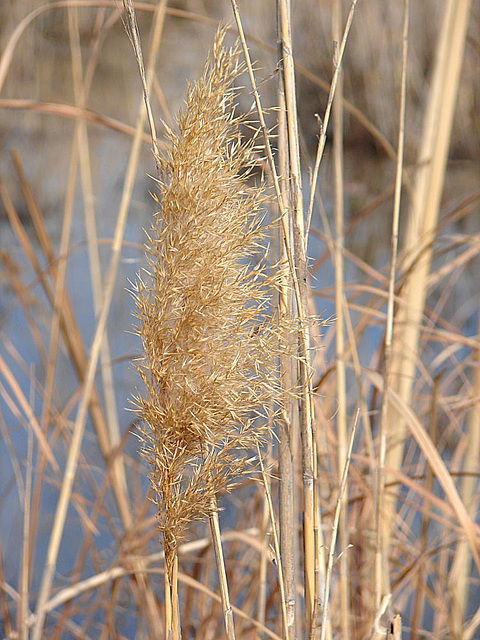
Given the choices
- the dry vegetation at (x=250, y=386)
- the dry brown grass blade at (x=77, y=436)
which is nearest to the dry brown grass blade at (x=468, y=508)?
the dry vegetation at (x=250, y=386)

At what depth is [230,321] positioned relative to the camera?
1.28 ft

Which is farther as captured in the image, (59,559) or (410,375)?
(59,559)

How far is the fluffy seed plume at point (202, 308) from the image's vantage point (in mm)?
380

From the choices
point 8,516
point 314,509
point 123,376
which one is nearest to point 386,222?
point 123,376

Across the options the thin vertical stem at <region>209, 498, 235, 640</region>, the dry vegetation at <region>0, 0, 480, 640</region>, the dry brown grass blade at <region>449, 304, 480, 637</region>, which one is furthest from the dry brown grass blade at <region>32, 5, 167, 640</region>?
the dry brown grass blade at <region>449, 304, 480, 637</region>

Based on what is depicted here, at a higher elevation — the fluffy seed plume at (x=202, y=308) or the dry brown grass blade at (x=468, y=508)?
the fluffy seed plume at (x=202, y=308)

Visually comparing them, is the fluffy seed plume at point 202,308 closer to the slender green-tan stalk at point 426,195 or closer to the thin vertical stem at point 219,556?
the thin vertical stem at point 219,556

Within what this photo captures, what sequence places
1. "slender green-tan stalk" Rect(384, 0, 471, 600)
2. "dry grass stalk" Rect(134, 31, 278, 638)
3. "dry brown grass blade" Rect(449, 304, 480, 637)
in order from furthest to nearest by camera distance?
"dry brown grass blade" Rect(449, 304, 480, 637)
"slender green-tan stalk" Rect(384, 0, 471, 600)
"dry grass stalk" Rect(134, 31, 278, 638)

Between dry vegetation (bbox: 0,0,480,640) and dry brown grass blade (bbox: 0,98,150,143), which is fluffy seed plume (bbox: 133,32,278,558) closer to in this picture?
dry vegetation (bbox: 0,0,480,640)

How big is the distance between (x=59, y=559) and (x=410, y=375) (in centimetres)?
126

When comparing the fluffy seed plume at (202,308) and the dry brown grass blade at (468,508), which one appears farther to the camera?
the dry brown grass blade at (468,508)

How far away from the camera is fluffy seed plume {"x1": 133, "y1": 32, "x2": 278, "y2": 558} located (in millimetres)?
380

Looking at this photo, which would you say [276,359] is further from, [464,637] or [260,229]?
[464,637]

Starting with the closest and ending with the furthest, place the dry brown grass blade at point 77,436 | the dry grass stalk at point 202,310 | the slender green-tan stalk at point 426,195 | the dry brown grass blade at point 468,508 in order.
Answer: the dry grass stalk at point 202,310 < the dry brown grass blade at point 77,436 < the slender green-tan stalk at point 426,195 < the dry brown grass blade at point 468,508
